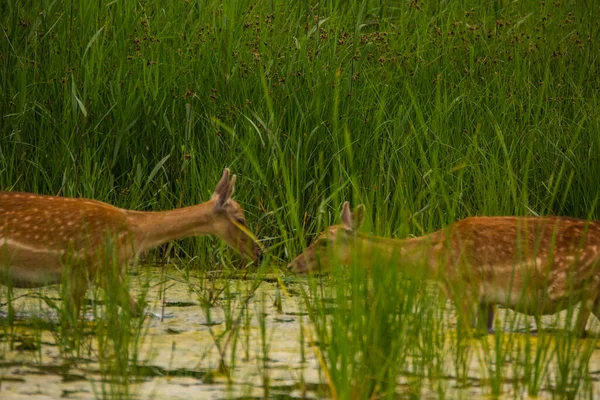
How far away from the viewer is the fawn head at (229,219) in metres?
7.58

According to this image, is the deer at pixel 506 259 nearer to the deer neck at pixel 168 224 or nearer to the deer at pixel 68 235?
the deer neck at pixel 168 224

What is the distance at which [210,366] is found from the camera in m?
5.45

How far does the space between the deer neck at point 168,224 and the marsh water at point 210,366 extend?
650 millimetres

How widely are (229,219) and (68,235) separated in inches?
42.6

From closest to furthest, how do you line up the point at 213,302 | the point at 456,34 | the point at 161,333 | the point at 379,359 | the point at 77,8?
the point at 379,359 < the point at 161,333 < the point at 213,302 < the point at 77,8 < the point at 456,34

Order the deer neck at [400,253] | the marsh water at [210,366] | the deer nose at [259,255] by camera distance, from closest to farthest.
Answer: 1. the marsh water at [210,366]
2. the deer neck at [400,253]
3. the deer nose at [259,255]

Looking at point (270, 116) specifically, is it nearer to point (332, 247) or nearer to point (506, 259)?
point (332, 247)

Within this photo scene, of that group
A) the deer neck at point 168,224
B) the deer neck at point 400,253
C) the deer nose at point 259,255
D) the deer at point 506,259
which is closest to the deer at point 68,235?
the deer neck at point 168,224

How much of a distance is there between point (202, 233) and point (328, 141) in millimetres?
1641

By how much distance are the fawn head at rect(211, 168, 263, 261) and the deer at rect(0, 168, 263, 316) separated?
0.28 meters

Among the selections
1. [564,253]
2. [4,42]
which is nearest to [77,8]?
[4,42]

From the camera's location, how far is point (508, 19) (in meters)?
10.8

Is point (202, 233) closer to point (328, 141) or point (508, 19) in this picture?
point (328, 141)

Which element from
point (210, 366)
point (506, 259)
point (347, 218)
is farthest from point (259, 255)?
point (210, 366)
